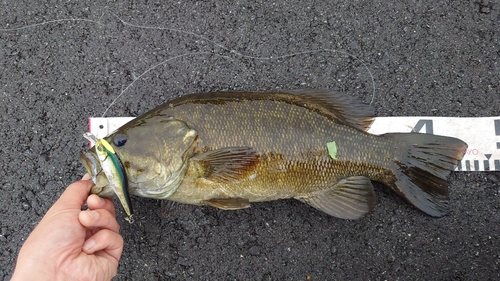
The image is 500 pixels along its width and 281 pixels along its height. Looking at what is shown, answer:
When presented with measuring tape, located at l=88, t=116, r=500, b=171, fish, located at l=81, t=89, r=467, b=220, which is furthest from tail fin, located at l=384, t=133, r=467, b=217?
measuring tape, located at l=88, t=116, r=500, b=171

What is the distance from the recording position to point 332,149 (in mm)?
2701

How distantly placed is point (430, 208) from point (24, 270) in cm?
288

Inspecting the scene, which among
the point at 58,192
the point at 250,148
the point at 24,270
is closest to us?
the point at 24,270

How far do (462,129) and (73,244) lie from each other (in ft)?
10.3

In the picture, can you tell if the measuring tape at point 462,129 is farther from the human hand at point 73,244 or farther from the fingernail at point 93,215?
the fingernail at point 93,215

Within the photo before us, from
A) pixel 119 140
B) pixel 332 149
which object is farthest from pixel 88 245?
pixel 332 149

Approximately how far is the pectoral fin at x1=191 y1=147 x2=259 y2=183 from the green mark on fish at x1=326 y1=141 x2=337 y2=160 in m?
0.54

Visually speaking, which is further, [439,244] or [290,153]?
[439,244]

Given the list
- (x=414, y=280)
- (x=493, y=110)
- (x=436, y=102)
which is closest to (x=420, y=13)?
(x=436, y=102)

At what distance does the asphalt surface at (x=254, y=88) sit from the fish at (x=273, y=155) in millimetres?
371

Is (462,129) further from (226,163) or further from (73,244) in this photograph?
(73,244)

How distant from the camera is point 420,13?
3.32 m

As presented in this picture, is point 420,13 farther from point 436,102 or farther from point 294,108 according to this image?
point 294,108

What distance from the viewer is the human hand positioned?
224 cm
